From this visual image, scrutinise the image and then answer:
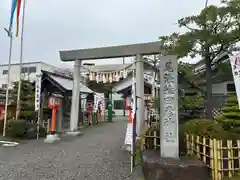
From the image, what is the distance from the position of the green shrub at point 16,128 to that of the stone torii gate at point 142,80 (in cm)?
245

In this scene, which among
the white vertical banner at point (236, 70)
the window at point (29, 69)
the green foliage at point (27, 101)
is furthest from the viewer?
the window at point (29, 69)

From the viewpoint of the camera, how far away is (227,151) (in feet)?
16.4

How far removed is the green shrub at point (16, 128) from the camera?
418 inches

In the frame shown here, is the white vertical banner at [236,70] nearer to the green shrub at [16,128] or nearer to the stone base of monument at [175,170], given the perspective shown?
the stone base of monument at [175,170]

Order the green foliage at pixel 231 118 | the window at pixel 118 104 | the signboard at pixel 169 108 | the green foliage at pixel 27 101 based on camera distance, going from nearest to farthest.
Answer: the signboard at pixel 169 108 → the green foliage at pixel 231 118 → the green foliage at pixel 27 101 → the window at pixel 118 104

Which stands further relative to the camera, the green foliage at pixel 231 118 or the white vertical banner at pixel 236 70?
the green foliage at pixel 231 118

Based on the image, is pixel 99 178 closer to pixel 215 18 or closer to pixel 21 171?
pixel 21 171

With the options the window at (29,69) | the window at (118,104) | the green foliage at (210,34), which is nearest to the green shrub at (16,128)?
the green foliage at (210,34)

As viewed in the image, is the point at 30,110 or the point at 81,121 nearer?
the point at 30,110

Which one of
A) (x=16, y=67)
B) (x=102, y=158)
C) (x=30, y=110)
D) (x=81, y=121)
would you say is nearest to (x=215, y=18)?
(x=102, y=158)

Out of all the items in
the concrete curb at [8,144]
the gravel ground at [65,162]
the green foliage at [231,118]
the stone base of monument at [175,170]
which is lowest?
the gravel ground at [65,162]

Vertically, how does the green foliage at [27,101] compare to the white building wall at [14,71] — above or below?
below

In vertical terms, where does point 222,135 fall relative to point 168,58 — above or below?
below

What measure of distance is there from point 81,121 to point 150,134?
11417mm
